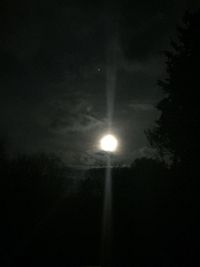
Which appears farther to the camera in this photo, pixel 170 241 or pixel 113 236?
pixel 113 236

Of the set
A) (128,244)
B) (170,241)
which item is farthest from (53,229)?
(170,241)

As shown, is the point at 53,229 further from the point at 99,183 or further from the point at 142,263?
the point at 142,263

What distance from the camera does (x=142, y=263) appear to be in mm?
14516

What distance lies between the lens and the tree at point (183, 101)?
17375 mm

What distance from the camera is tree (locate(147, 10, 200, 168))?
684 inches

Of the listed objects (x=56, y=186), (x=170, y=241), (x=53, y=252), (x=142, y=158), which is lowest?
(x=53, y=252)

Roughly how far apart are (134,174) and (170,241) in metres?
14.1

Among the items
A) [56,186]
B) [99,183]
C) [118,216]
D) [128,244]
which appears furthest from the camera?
[56,186]

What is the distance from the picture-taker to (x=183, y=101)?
18.0 meters

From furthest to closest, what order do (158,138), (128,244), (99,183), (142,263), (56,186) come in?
1. (56,186)
2. (99,183)
3. (158,138)
4. (128,244)
5. (142,263)

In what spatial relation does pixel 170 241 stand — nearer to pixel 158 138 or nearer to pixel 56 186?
pixel 158 138

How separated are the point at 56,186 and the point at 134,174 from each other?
44.7 ft

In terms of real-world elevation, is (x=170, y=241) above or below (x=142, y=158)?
below

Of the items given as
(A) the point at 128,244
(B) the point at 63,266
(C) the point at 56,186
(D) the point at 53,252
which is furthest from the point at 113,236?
(C) the point at 56,186
